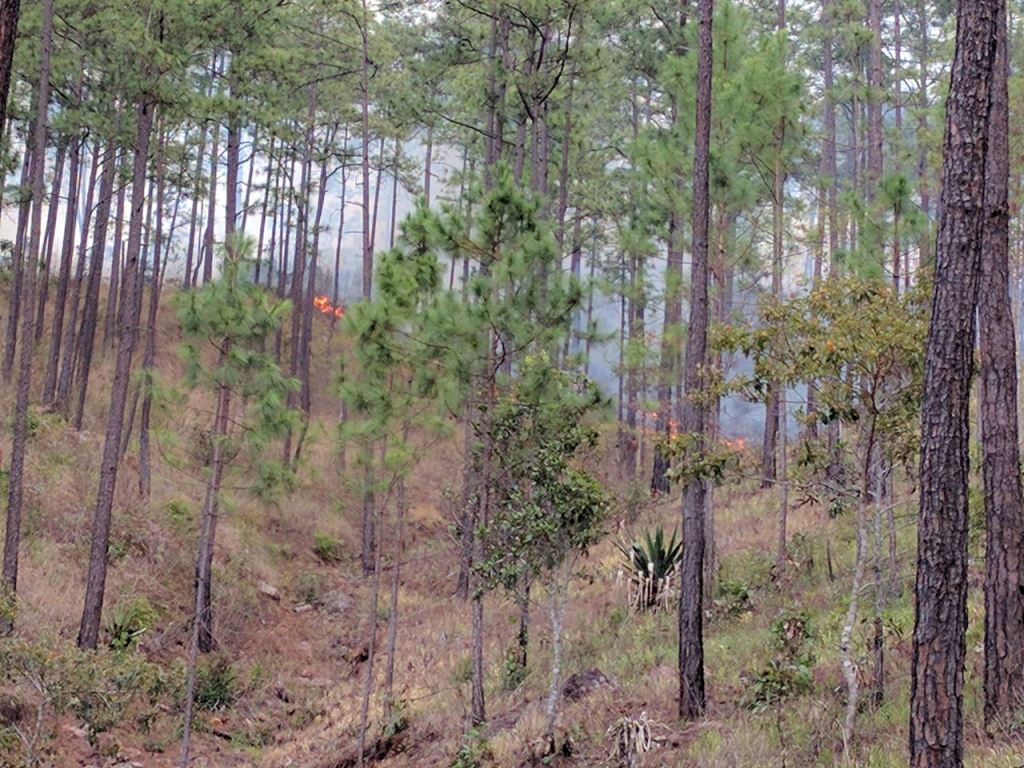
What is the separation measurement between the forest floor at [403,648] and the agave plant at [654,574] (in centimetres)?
24

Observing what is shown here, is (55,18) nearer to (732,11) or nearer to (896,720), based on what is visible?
(732,11)

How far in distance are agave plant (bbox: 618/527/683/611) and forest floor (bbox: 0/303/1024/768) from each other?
244 mm

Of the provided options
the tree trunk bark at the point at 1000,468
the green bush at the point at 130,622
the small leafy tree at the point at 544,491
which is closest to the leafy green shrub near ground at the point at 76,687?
the green bush at the point at 130,622

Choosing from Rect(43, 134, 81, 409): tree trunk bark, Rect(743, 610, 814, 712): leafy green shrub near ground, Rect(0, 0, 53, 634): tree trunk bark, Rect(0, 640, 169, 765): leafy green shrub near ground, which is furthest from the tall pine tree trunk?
Rect(743, 610, 814, 712): leafy green shrub near ground

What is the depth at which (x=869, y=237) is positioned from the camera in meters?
13.1

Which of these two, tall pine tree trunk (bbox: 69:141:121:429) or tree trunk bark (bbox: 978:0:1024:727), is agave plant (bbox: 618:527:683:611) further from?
tall pine tree trunk (bbox: 69:141:121:429)

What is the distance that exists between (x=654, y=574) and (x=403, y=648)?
4.34 meters

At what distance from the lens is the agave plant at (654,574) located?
13.3 m

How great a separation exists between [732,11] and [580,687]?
9.56 meters

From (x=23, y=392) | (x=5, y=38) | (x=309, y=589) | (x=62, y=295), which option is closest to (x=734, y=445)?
(x=309, y=589)

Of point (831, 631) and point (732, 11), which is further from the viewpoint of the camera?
point (732, 11)

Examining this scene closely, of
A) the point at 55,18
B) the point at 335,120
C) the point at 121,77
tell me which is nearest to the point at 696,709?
the point at 121,77

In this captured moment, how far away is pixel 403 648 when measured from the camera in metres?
15.1

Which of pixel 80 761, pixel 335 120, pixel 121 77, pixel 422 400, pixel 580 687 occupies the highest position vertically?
pixel 335 120
